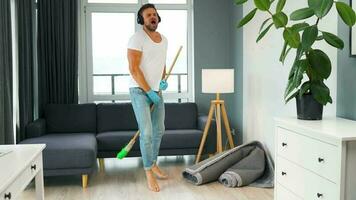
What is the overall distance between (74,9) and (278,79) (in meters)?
2.67

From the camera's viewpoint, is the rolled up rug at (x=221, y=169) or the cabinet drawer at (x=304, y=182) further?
the rolled up rug at (x=221, y=169)

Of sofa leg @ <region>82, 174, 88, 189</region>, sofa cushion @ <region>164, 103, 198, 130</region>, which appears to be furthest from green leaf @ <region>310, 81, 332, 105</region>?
sofa cushion @ <region>164, 103, 198, 130</region>

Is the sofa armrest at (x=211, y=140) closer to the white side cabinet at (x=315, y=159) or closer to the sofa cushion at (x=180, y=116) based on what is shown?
the sofa cushion at (x=180, y=116)

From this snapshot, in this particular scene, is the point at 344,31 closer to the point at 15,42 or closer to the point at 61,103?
the point at 15,42

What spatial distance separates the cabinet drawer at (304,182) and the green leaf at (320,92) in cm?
44

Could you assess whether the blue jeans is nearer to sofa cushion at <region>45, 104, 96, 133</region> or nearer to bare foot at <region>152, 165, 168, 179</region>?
bare foot at <region>152, 165, 168, 179</region>

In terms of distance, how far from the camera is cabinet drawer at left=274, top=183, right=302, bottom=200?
2.52 m

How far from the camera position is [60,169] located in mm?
3598

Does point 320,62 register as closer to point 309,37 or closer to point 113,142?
point 309,37

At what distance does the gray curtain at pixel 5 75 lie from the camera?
3496mm

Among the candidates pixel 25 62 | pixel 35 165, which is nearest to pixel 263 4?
pixel 35 165

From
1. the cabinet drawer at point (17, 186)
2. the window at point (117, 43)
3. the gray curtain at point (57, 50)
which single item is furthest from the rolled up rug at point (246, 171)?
the gray curtain at point (57, 50)

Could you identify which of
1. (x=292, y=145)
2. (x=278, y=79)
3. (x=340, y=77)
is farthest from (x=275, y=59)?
(x=292, y=145)

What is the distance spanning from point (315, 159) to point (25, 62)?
3282mm
